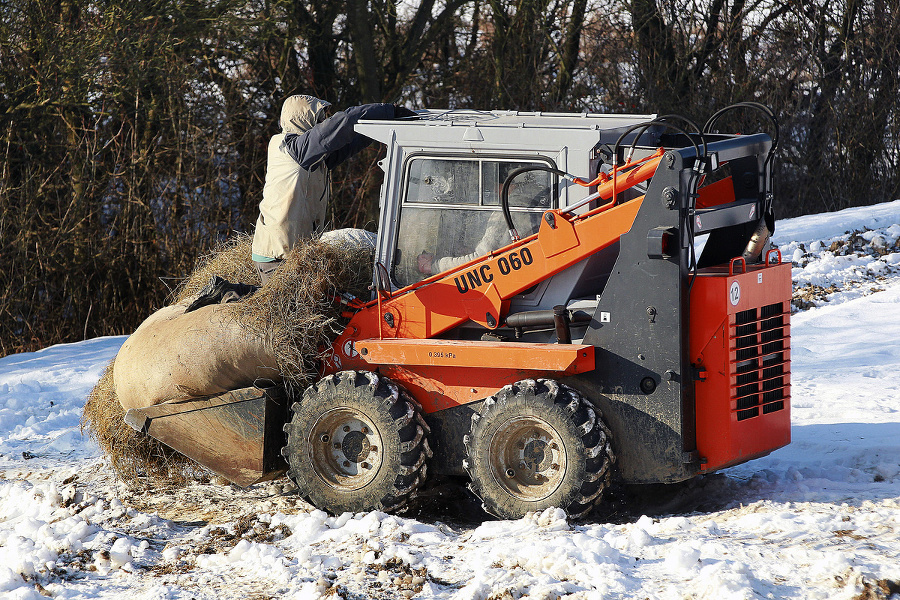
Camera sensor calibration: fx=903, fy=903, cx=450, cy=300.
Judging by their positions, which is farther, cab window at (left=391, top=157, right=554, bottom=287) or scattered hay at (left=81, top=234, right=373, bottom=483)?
scattered hay at (left=81, top=234, right=373, bottom=483)

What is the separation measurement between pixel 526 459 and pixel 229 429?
5.53 feet

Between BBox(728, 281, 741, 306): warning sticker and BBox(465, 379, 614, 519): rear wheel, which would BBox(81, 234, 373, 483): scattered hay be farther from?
BBox(728, 281, 741, 306): warning sticker

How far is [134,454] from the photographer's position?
5613mm

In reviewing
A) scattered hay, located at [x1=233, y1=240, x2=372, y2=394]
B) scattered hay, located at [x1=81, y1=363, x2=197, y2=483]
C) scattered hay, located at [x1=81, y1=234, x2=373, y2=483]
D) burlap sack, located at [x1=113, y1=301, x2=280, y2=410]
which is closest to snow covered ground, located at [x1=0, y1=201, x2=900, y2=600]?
scattered hay, located at [x1=81, y1=363, x2=197, y2=483]

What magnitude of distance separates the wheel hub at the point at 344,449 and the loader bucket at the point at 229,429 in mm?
280

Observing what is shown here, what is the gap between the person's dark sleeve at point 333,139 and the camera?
5.15 meters

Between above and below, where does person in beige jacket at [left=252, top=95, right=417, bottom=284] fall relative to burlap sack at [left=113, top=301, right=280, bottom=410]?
above

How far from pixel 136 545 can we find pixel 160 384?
96cm

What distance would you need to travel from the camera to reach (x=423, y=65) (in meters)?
14.4

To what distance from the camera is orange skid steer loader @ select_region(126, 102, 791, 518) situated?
445 cm

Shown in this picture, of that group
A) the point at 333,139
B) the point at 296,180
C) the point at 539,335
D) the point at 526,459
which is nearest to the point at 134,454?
the point at 296,180

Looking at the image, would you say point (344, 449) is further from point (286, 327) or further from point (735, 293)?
point (735, 293)

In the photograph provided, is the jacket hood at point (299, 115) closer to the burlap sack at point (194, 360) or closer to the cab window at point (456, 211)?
the cab window at point (456, 211)

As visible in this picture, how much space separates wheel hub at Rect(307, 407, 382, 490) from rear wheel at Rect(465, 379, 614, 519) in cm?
58
